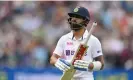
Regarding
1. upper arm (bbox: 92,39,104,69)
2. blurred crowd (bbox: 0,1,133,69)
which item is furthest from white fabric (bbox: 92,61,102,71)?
blurred crowd (bbox: 0,1,133,69)

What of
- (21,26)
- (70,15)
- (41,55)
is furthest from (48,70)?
(70,15)

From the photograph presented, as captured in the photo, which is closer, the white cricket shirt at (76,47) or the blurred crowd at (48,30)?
the white cricket shirt at (76,47)

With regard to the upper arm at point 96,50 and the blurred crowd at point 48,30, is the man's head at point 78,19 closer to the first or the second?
the upper arm at point 96,50

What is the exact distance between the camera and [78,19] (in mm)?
8188

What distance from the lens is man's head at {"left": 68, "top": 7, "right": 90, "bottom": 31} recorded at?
8.12m

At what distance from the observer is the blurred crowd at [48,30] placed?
15336mm

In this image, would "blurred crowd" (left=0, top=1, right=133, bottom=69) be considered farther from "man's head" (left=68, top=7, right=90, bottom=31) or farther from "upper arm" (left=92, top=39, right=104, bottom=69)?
"man's head" (left=68, top=7, right=90, bottom=31)

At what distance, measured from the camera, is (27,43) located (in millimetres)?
15602

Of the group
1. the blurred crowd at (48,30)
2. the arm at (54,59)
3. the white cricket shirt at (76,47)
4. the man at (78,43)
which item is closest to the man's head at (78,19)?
the man at (78,43)

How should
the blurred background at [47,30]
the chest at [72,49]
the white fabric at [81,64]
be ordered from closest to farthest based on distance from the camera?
the white fabric at [81,64] → the chest at [72,49] → the blurred background at [47,30]

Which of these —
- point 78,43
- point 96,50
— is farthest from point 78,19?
point 96,50

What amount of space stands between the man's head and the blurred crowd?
700cm

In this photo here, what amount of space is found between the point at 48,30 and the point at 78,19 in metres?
7.77

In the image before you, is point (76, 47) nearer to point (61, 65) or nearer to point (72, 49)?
point (72, 49)
